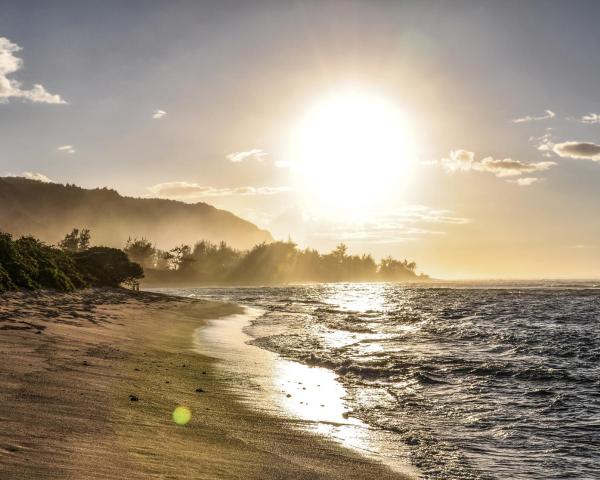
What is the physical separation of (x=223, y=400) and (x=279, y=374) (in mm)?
4170

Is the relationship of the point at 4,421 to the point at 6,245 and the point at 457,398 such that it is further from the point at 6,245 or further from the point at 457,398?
the point at 6,245

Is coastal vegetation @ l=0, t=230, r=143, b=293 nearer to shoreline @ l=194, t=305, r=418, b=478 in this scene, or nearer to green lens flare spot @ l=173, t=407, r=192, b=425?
shoreline @ l=194, t=305, r=418, b=478

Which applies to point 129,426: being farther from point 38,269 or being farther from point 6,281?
point 38,269

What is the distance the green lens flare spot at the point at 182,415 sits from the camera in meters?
8.35

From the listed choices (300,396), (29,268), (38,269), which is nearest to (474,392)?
(300,396)

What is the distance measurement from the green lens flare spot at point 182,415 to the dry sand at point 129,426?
4.9 inches

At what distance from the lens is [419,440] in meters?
8.90

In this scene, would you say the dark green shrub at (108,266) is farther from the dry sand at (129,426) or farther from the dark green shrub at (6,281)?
the dry sand at (129,426)

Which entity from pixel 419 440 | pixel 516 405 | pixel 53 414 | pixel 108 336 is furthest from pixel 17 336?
pixel 516 405

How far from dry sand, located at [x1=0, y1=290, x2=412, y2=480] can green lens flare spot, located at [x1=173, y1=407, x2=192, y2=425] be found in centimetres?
12

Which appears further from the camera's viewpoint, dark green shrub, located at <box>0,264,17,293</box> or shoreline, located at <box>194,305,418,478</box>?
dark green shrub, located at <box>0,264,17,293</box>

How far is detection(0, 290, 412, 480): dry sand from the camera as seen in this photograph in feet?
19.3

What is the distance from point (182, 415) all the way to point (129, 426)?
1.39 m

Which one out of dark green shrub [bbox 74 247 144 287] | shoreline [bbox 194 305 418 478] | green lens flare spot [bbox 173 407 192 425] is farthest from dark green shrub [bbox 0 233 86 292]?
green lens flare spot [bbox 173 407 192 425]
